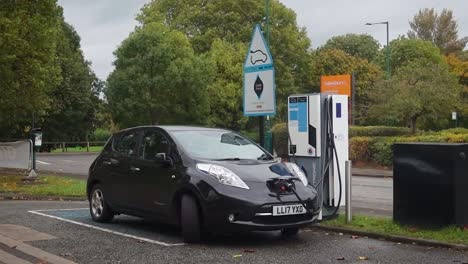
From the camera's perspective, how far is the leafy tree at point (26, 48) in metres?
17.5

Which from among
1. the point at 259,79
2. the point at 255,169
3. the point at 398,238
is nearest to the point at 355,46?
the point at 259,79

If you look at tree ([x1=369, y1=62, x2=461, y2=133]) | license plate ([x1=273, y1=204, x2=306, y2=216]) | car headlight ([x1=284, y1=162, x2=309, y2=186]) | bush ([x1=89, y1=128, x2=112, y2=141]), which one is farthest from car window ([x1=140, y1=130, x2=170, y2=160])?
bush ([x1=89, y1=128, x2=112, y2=141])

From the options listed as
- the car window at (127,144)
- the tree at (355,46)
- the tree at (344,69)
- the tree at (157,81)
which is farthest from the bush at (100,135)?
the car window at (127,144)

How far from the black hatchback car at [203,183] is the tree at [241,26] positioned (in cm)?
3998

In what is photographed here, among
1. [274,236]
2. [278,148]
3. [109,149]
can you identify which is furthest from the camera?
[278,148]

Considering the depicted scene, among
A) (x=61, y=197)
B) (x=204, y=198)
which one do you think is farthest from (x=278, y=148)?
(x=204, y=198)

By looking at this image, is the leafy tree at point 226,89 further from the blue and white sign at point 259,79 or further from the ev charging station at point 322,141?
the ev charging station at point 322,141

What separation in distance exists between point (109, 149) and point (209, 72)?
3407 cm

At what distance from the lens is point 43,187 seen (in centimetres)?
1589

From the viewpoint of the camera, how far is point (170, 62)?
41594 mm

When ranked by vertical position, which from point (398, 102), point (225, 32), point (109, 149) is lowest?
point (109, 149)

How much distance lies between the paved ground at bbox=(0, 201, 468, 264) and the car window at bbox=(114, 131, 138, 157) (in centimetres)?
116

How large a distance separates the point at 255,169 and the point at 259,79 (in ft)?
8.02

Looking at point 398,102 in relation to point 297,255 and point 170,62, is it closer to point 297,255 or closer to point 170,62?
point 170,62
